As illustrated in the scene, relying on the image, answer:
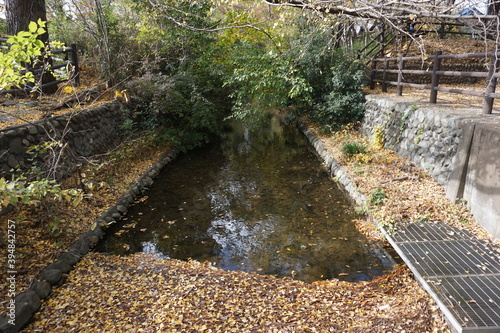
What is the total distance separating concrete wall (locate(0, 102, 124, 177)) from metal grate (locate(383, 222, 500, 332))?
214 inches

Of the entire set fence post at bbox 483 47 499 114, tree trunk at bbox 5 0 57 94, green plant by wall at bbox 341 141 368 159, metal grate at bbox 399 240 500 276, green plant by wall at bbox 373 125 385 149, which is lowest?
metal grate at bbox 399 240 500 276

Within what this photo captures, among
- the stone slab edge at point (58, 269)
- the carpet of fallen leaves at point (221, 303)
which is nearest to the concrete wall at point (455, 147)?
the carpet of fallen leaves at point (221, 303)

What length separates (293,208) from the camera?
6719mm

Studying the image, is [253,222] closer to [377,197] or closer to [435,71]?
[377,197]

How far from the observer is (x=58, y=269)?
4.25m

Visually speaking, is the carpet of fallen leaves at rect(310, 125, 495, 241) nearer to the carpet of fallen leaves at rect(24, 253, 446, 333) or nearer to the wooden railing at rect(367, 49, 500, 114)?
the carpet of fallen leaves at rect(24, 253, 446, 333)

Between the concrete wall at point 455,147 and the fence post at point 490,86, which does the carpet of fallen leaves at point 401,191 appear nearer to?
the concrete wall at point 455,147

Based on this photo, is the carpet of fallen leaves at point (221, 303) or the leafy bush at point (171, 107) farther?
the leafy bush at point (171, 107)

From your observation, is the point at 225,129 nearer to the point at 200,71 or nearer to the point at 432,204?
the point at 200,71

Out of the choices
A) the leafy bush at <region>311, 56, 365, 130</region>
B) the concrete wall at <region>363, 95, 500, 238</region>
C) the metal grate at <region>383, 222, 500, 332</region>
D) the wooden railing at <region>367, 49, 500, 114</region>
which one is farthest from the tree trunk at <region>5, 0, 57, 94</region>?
the metal grate at <region>383, 222, 500, 332</region>

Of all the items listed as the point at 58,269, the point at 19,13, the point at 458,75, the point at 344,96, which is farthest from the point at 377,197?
the point at 19,13

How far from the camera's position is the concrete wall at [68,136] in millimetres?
5430

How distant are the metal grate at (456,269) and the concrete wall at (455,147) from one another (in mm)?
547

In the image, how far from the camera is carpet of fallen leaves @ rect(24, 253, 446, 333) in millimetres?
3400
